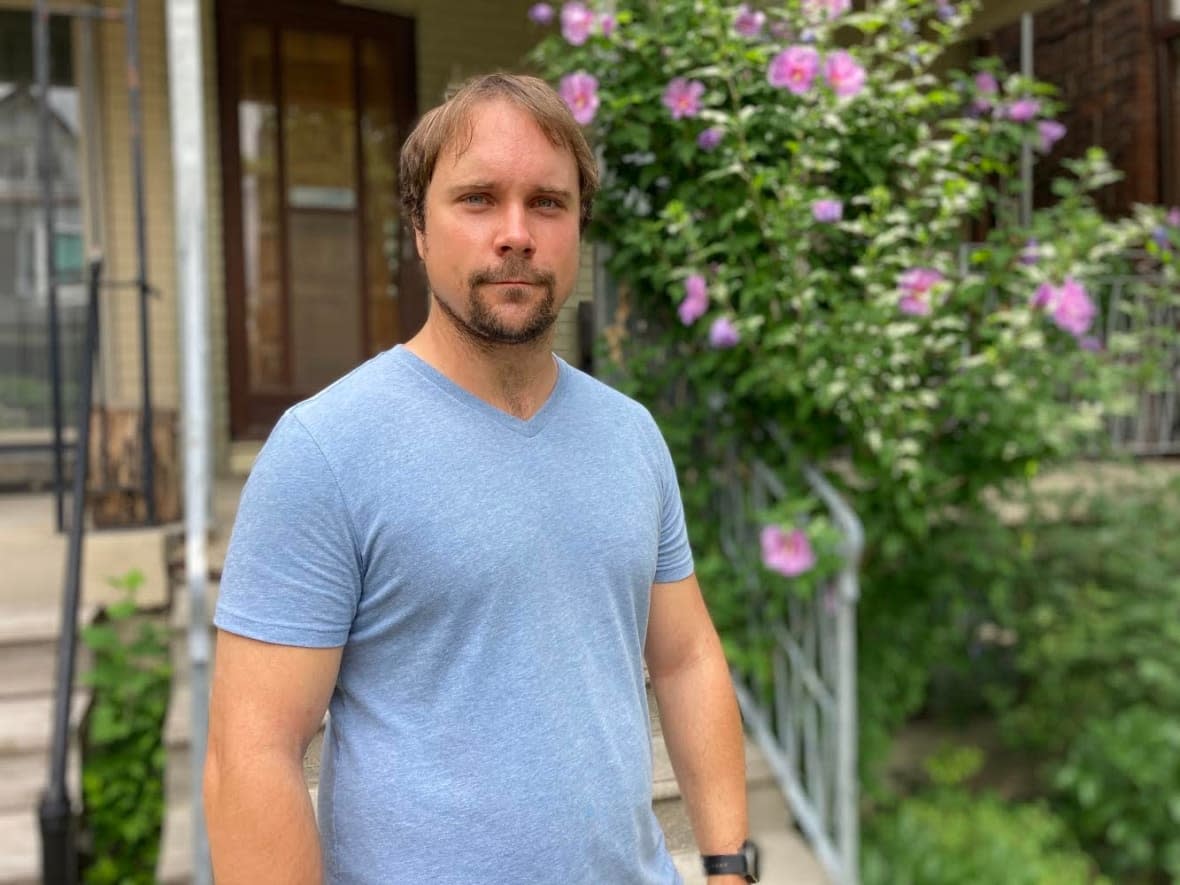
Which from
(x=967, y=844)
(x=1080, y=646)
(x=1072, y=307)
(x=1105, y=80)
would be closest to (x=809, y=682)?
(x=967, y=844)

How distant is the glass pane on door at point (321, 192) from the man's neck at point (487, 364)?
14.3ft

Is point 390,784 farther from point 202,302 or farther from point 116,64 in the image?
point 116,64

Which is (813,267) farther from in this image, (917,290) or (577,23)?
(577,23)

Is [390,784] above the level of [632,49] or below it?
below

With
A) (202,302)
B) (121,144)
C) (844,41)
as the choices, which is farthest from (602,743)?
(121,144)

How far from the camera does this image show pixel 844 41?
463 centimetres

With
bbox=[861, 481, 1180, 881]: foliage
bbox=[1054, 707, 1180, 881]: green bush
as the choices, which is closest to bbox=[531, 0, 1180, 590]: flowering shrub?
bbox=[861, 481, 1180, 881]: foliage

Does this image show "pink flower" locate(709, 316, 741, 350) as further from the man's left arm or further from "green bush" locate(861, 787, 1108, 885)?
the man's left arm

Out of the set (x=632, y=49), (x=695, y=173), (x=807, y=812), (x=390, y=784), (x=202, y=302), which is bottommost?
(x=807, y=812)

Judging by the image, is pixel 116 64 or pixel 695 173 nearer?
pixel 695 173

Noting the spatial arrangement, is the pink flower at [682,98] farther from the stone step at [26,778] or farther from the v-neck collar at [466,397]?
the stone step at [26,778]

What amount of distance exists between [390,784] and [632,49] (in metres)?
2.24

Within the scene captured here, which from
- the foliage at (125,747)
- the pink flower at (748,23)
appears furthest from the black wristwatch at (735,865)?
the foliage at (125,747)

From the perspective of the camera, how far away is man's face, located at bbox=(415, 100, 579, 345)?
36.7 inches
